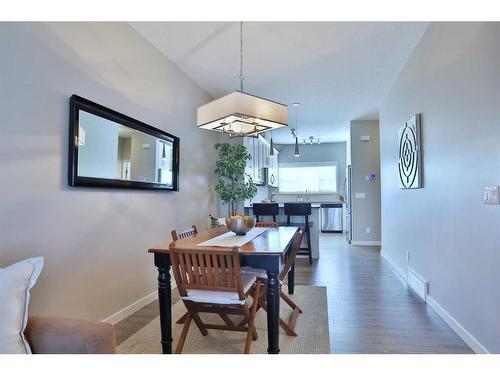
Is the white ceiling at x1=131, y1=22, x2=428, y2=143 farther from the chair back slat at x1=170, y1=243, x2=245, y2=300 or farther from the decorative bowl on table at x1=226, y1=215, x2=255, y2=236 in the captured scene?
the chair back slat at x1=170, y1=243, x2=245, y2=300

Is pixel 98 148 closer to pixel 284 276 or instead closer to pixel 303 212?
pixel 284 276

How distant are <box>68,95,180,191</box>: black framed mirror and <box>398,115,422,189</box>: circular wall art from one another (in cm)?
263

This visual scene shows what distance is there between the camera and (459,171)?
90.8 inches

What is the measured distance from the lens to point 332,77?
4.18 meters

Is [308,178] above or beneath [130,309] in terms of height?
above

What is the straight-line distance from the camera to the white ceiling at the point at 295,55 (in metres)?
2.92

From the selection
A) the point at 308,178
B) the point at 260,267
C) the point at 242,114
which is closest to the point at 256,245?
the point at 260,267

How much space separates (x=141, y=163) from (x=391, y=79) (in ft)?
11.4

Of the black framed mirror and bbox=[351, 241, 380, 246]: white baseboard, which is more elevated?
the black framed mirror

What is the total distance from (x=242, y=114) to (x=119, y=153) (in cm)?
118

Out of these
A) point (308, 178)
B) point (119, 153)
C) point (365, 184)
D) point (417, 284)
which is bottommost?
point (417, 284)

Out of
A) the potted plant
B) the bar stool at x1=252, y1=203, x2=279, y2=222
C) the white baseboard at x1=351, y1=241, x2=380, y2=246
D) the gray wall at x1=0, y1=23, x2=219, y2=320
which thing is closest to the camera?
the gray wall at x1=0, y1=23, x2=219, y2=320

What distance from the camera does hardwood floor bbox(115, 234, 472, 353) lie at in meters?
2.17

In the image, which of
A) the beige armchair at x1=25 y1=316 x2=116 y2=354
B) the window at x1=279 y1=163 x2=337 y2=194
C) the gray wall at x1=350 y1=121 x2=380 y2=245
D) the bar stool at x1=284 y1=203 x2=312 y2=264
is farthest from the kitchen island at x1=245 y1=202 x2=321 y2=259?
the beige armchair at x1=25 y1=316 x2=116 y2=354
